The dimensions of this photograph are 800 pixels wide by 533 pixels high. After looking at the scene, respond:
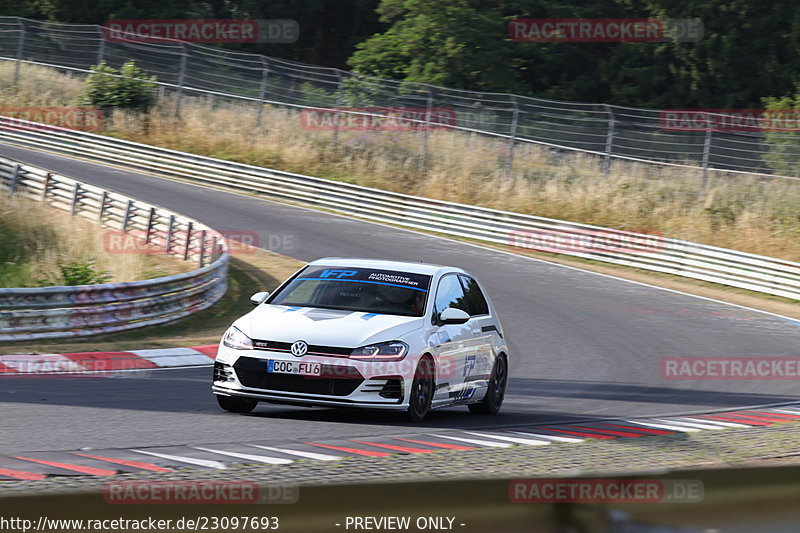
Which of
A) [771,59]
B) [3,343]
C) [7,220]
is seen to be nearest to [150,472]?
[3,343]

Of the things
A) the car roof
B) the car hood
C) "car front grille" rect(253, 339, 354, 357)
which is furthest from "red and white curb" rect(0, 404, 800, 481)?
the car roof

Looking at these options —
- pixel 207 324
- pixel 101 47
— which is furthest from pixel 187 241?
pixel 101 47

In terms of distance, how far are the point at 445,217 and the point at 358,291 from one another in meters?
21.1

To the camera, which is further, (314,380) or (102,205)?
(102,205)

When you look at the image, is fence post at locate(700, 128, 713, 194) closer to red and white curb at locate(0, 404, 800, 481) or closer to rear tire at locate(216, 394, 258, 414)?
red and white curb at locate(0, 404, 800, 481)

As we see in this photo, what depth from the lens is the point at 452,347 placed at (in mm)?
10656

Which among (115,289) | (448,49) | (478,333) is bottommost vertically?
(115,289)

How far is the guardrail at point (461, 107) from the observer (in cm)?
3023

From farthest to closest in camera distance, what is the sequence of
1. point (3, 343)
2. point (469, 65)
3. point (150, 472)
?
point (469, 65) < point (3, 343) < point (150, 472)

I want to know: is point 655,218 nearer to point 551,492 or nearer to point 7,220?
point 7,220

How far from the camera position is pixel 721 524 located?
3740 millimetres

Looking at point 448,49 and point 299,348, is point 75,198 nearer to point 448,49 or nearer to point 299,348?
point 299,348

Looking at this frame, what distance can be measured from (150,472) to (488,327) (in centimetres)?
531

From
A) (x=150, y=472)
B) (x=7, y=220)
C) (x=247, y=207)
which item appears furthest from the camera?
(x=247, y=207)
